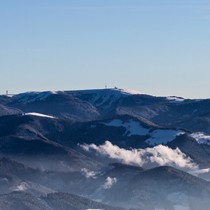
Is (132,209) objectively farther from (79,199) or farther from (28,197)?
(28,197)

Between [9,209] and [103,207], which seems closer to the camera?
[9,209]

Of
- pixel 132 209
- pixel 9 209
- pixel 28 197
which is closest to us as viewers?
pixel 9 209

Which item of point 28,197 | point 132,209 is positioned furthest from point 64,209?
point 132,209

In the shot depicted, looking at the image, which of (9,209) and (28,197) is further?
(28,197)

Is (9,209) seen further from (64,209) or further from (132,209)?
(132,209)

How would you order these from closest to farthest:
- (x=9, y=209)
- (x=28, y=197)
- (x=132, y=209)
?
(x=9, y=209) → (x=28, y=197) → (x=132, y=209)

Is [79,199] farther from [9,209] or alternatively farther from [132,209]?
[9,209]

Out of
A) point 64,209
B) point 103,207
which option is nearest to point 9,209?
point 64,209

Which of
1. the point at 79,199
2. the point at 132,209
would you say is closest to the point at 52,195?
the point at 79,199
